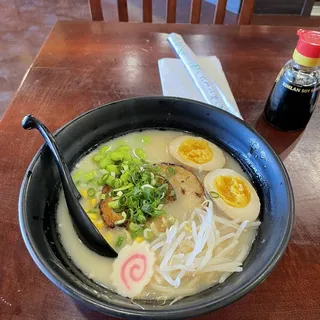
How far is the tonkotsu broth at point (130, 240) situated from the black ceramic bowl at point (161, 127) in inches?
0.9

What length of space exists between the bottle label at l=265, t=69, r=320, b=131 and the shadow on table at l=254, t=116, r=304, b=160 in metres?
0.02

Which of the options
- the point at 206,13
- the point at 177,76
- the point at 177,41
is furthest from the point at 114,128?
the point at 206,13

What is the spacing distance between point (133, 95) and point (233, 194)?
0.66m

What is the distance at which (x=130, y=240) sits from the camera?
98cm

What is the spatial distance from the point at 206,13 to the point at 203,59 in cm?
234

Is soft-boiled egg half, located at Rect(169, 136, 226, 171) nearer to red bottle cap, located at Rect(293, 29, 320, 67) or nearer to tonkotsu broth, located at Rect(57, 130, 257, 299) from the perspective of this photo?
tonkotsu broth, located at Rect(57, 130, 257, 299)

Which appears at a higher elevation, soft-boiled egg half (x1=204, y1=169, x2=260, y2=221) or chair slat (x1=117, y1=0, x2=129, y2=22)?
soft-boiled egg half (x1=204, y1=169, x2=260, y2=221)

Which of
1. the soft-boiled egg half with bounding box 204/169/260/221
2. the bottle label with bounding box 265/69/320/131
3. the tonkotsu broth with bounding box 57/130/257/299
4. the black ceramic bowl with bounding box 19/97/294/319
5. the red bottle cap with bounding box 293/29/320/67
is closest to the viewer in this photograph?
the black ceramic bowl with bounding box 19/97/294/319

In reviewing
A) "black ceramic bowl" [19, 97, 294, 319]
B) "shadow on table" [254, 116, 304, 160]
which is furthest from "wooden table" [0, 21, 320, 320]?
"black ceramic bowl" [19, 97, 294, 319]

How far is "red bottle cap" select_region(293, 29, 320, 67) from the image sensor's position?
112cm

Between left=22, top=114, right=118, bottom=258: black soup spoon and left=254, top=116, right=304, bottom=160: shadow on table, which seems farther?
left=254, top=116, right=304, bottom=160: shadow on table

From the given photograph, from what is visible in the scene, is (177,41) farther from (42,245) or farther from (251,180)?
(42,245)

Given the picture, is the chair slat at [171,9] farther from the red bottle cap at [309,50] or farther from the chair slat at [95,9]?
the red bottle cap at [309,50]

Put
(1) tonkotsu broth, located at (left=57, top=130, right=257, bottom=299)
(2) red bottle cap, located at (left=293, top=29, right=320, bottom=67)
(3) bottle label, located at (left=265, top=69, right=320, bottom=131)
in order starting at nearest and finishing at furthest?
(1) tonkotsu broth, located at (left=57, top=130, right=257, bottom=299)
(2) red bottle cap, located at (left=293, top=29, right=320, bottom=67)
(3) bottle label, located at (left=265, top=69, right=320, bottom=131)
